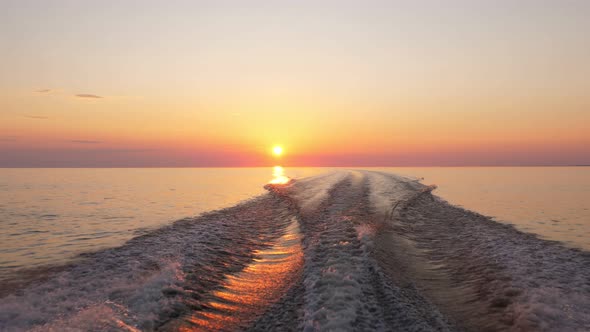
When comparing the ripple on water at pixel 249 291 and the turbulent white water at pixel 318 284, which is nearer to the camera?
the turbulent white water at pixel 318 284

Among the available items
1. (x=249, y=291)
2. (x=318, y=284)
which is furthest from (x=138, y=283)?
(x=318, y=284)

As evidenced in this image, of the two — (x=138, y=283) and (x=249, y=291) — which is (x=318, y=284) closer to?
(x=249, y=291)

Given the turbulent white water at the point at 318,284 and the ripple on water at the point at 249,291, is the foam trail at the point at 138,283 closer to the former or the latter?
the turbulent white water at the point at 318,284

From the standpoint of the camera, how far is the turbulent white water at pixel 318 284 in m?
8.07

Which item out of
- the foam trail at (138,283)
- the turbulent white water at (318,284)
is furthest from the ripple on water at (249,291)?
the foam trail at (138,283)

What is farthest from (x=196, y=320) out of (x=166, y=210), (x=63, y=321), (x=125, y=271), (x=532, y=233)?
(x=166, y=210)

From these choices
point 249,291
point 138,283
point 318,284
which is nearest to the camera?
point 318,284

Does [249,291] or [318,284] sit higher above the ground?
[318,284]

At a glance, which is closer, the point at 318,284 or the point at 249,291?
the point at 318,284

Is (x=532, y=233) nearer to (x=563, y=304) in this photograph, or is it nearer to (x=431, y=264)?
(x=431, y=264)

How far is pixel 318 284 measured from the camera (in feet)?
32.7

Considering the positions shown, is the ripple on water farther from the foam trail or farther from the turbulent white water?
the foam trail

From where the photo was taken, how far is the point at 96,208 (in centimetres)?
3316

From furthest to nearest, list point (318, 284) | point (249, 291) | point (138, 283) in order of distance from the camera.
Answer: point (138, 283) < point (249, 291) < point (318, 284)
